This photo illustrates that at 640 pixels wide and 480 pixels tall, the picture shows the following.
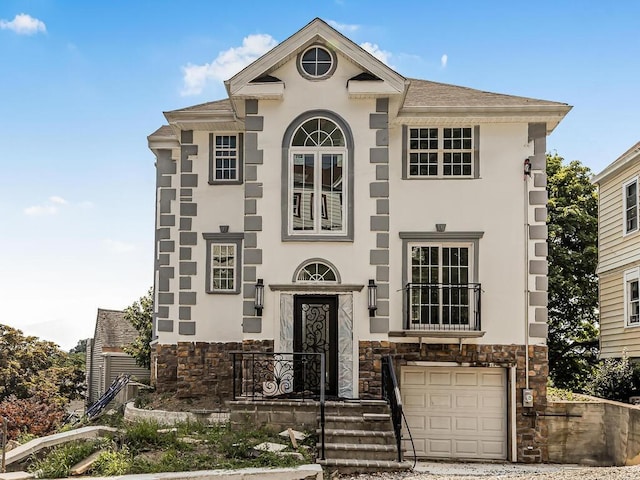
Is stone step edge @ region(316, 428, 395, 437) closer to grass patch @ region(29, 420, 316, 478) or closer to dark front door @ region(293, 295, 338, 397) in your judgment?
grass patch @ region(29, 420, 316, 478)

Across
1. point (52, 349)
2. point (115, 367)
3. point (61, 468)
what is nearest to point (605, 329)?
point (61, 468)

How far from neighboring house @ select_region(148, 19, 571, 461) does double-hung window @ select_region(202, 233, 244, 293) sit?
0.11 ft

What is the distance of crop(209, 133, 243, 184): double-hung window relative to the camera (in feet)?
63.4

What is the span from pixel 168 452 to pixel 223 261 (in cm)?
711

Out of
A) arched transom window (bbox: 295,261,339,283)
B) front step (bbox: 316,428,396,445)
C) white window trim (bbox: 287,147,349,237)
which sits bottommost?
front step (bbox: 316,428,396,445)

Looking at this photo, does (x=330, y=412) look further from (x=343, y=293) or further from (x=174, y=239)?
(x=174, y=239)

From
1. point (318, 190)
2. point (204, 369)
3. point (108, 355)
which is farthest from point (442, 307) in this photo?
point (108, 355)

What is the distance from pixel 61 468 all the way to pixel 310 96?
29.5ft

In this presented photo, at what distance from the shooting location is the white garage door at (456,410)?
17891 mm

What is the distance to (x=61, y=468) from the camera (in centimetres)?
1255

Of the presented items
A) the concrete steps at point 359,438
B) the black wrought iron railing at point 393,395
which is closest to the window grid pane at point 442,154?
the black wrought iron railing at point 393,395

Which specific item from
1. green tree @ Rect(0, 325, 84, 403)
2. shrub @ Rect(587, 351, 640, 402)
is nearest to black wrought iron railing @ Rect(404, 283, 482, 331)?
shrub @ Rect(587, 351, 640, 402)

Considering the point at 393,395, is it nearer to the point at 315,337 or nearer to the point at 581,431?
the point at 315,337

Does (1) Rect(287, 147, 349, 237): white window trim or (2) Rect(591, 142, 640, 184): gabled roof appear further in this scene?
(2) Rect(591, 142, 640, 184): gabled roof
